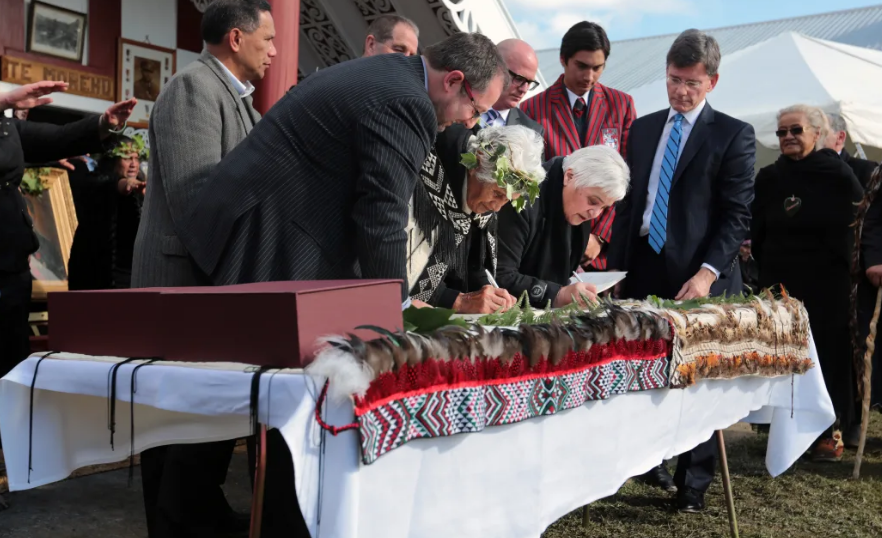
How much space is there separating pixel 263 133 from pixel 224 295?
802 mm

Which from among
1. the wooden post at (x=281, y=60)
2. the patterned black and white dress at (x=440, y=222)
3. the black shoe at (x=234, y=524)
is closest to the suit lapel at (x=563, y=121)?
the wooden post at (x=281, y=60)

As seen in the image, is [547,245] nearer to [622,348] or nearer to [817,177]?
[622,348]

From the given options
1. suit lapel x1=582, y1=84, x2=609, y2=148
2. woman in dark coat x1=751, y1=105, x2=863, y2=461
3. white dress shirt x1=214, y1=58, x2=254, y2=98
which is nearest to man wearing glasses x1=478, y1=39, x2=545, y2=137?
suit lapel x1=582, y1=84, x2=609, y2=148

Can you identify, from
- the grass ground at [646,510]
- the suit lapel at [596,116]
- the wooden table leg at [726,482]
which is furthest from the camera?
the suit lapel at [596,116]

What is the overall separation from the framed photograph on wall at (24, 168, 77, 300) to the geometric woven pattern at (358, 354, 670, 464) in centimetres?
377

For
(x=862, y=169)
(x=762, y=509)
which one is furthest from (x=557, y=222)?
(x=862, y=169)

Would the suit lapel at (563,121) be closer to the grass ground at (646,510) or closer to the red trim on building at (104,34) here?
the grass ground at (646,510)

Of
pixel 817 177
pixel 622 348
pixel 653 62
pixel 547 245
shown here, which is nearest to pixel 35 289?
pixel 547 245

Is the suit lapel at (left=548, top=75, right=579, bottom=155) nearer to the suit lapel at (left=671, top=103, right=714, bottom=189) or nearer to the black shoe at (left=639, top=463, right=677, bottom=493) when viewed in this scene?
the suit lapel at (left=671, top=103, right=714, bottom=189)

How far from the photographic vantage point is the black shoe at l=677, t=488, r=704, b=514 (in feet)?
11.4

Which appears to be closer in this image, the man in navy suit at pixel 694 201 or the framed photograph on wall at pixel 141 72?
the man in navy suit at pixel 694 201

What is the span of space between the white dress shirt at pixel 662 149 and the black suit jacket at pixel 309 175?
1.74 m

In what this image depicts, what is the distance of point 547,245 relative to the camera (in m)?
3.10

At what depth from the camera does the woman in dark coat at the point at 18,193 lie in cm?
304
